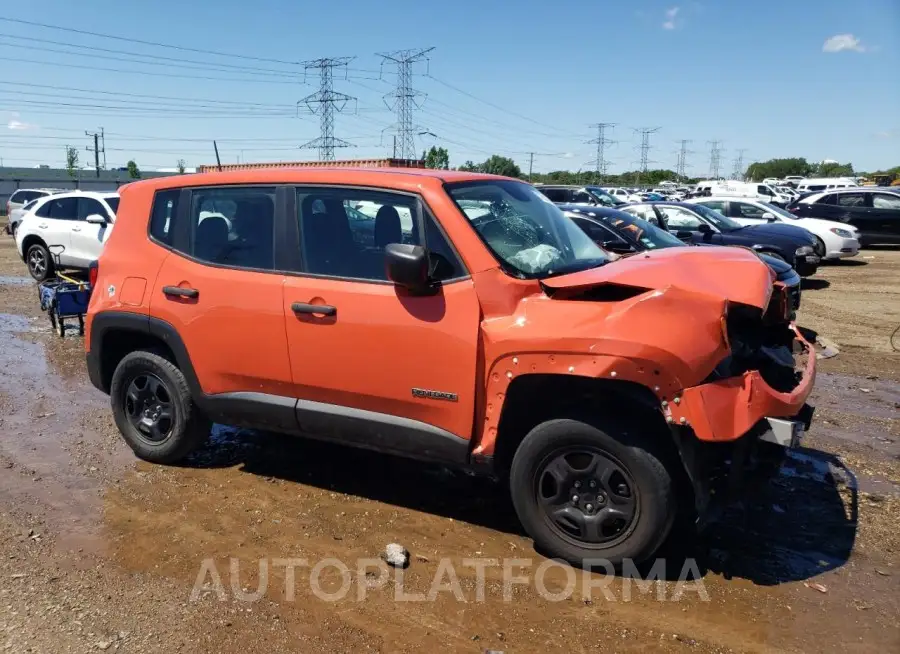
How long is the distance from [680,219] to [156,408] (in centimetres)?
1223

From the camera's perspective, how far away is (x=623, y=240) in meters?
9.84

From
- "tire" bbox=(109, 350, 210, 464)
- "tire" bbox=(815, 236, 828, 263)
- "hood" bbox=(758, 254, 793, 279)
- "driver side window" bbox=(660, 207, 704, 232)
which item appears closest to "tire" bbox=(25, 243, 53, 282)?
"tire" bbox=(109, 350, 210, 464)

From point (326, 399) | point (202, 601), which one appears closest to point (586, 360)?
point (326, 399)

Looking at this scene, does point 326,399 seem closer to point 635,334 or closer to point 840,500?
point 635,334

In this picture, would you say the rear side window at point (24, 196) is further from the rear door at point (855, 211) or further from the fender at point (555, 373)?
the fender at point (555, 373)

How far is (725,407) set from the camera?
3.27 metres

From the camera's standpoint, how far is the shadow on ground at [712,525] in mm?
3857

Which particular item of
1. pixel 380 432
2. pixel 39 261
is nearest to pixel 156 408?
pixel 380 432

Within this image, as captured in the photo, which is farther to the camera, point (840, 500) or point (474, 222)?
point (840, 500)

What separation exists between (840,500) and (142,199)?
4.87 meters

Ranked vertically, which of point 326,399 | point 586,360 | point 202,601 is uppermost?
point 586,360

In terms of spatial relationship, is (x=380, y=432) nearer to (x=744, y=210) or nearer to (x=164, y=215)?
(x=164, y=215)

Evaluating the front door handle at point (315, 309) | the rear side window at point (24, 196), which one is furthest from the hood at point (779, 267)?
the rear side window at point (24, 196)

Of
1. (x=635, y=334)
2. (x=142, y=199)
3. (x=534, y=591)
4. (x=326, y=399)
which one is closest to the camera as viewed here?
(x=635, y=334)
